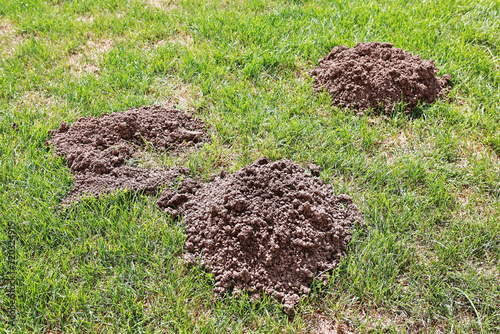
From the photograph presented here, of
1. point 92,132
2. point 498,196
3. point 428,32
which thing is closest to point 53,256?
point 92,132

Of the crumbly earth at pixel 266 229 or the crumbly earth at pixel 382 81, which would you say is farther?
the crumbly earth at pixel 382 81

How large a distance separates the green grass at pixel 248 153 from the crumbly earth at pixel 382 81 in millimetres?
162

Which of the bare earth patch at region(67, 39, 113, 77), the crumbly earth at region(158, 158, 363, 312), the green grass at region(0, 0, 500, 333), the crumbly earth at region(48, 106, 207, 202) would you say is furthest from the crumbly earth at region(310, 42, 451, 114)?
the bare earth patch at region(67, 39, 113, 77)

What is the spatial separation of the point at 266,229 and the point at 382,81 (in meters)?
2.00

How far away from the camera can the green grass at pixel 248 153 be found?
243cm

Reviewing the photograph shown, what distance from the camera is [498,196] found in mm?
A: 3047

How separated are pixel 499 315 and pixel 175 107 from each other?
3.05 metres

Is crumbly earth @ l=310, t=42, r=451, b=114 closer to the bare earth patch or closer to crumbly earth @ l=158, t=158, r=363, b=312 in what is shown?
crumbly earth @ l=158, t=158, r=363, b=312

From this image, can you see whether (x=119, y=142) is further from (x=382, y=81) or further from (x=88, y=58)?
(x=382, y=81)

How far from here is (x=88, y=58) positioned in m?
4.68

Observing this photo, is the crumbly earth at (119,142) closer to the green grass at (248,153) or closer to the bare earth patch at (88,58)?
the green grass at (248,153)

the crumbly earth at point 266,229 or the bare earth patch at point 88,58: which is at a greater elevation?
the bare earth patch at point 88,58

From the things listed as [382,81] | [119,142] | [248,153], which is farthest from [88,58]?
[382,81]

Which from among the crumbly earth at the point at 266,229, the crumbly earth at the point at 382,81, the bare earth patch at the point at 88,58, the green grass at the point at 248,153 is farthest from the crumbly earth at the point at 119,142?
the crumbly earth at the point at 382,81
